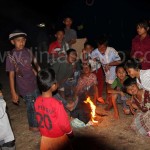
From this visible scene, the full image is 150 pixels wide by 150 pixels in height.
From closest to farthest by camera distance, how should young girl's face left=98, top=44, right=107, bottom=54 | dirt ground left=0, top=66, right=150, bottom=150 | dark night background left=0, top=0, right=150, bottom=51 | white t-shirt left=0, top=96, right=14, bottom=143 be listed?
white t-shirt left=0, top=96, right=14, bottom=143 < dirt ground left=0, top=66, right=150, bottom=150 < young girl's face left=98, top=44, right=107, bottom=54 < dark night background left=0, top=0, right=150, bottom=51

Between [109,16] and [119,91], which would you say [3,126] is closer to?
[119,91]

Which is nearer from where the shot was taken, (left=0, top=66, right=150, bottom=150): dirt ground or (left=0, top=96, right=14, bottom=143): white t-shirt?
(left=0, top=96, right=14, bottom=143): white t-shirt

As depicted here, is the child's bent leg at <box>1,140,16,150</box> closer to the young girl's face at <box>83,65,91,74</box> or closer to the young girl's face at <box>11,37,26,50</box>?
the young girl's face at <box>11,37,26,50</box>

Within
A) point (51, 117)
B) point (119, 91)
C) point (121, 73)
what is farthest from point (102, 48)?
point (51, 117)

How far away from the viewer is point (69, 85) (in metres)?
6.96

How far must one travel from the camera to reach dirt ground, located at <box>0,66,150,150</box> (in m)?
4.79

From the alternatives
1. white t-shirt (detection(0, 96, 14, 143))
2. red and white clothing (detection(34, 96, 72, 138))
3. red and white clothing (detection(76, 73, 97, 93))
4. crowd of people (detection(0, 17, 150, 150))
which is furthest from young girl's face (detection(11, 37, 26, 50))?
red and white clothing (detection(76, 73, 97, 93))

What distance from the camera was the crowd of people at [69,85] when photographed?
11.5ft

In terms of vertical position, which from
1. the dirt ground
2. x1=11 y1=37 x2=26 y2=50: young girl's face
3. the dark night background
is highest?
the dark night background

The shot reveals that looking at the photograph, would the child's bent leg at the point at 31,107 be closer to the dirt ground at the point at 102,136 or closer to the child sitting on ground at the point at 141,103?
the dirt ground at the point at 102,136

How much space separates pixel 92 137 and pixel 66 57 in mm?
2369

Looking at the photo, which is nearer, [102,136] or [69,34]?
[102,136]

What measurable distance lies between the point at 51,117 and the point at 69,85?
3.56 m

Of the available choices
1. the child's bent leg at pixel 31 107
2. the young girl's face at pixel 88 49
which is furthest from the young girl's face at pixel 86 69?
the child's bent leg at pixel 31 107
